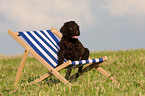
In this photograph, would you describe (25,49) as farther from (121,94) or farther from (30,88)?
(121,94)

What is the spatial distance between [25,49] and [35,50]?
0.23 m

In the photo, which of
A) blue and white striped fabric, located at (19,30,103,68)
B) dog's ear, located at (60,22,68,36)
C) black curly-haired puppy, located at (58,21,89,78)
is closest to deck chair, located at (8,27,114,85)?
blue and white striped fabric, located at (19,30,103,68)

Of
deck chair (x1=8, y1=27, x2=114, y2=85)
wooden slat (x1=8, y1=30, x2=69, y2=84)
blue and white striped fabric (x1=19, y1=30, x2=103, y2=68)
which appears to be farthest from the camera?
blue and white striped fabric (x1=19, y1=30, x2=103, y2=68)

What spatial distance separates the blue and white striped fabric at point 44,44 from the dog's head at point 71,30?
635 millimetres

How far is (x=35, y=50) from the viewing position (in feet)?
16.1

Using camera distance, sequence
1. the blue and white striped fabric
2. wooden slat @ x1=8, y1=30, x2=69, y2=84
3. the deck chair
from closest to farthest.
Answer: wooden slat @ x1=8, y1=30, x2=69, y2=84 < the deck chair < the blue and white striped fabric

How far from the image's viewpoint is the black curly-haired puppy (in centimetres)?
455

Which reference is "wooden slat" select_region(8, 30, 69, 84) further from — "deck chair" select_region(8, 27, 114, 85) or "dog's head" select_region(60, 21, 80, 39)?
"dog's head" select_region(60, 21, 80, 39)

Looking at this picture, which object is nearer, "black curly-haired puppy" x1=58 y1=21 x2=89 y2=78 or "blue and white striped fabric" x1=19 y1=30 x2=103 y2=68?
"black curly-haired puppy" x1=58 y1=21 x2=89 y2=78

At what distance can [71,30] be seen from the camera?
4523 mm

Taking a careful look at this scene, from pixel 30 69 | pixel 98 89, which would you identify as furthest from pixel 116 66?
pixel 98 89

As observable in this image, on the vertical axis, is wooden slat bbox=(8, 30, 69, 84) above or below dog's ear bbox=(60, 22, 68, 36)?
below

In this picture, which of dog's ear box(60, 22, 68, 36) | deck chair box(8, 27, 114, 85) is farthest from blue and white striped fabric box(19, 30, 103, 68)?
dog's ear box(60, 22, 68, 36)

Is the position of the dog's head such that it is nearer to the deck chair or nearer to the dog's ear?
the dog's ear
